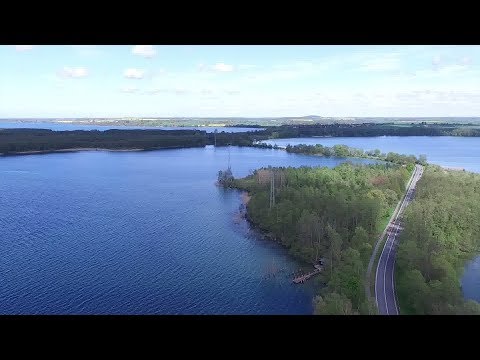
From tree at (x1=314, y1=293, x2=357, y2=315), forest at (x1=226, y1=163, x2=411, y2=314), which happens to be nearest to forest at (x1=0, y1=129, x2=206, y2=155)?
forest at (x1=226, y1=163, x2=411, y2=314)

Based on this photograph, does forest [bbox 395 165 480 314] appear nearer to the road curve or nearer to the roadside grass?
the road curve

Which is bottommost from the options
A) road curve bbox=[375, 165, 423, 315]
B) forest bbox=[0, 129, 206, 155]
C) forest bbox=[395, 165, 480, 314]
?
road curve bbox=[375, 165, 423, 315]

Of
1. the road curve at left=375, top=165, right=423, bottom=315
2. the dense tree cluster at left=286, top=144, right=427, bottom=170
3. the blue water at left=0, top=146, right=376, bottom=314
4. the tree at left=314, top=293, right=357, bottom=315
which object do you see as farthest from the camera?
the dense tree cluster at left=286, top=144, right=427, bottom=170

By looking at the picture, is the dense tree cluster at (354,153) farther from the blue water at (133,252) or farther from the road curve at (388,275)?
the road curve at (388,275)

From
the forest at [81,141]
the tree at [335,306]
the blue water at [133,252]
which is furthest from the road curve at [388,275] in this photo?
the forest at [81,141]

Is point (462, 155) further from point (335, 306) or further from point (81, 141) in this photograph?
point (81, 141)
